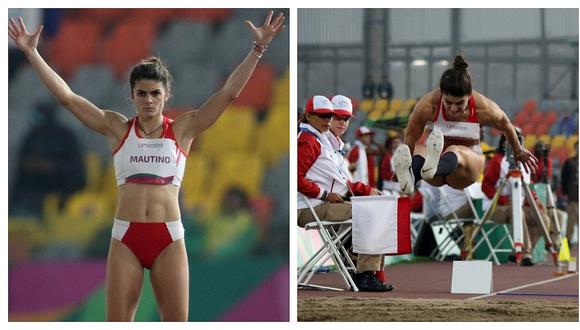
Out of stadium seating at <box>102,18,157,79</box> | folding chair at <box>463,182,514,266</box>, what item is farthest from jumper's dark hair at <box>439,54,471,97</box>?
folding chair at <box>463,182,514,266</box>

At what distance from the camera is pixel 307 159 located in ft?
27.1

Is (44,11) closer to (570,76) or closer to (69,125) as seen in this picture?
(69,125)

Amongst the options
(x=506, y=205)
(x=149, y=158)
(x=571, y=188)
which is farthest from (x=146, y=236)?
(x=571, y=188)

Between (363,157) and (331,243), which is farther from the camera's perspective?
(363,157)

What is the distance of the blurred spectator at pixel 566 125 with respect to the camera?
862 inches

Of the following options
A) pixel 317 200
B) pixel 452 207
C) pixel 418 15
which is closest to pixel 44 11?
pixel 317 200

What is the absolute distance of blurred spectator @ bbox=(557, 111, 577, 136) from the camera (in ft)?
71.8

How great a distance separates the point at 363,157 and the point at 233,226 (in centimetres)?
605

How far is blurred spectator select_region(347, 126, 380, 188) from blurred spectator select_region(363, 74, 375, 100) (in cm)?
723

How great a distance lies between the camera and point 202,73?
6.30 m

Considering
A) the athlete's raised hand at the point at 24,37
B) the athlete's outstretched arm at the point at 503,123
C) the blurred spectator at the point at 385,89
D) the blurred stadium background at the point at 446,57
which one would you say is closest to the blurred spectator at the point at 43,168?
the athlete's raised hand at the point at 24,37

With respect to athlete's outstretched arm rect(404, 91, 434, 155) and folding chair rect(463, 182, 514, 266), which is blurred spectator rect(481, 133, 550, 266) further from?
athlete's outstretched arm rect(404, 91, 434, 155)

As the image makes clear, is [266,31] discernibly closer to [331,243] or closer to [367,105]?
[331,243]

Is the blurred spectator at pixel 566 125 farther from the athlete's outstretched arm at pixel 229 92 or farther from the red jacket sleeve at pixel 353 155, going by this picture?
the athlete's outstretched arm at pixel 229 92
